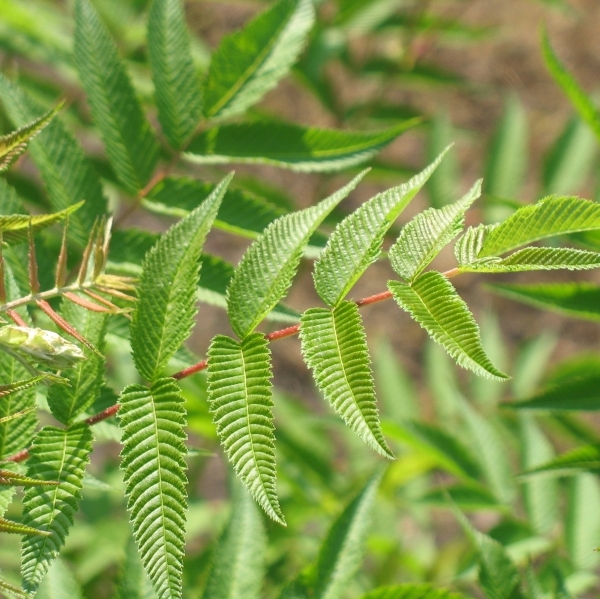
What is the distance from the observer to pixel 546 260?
2.73 feet

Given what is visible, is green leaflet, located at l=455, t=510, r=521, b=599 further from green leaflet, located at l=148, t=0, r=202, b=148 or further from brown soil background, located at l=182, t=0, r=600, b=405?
brown soil background, located at l=182, t=0, r=600, b=405

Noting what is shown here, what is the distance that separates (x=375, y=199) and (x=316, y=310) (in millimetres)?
156

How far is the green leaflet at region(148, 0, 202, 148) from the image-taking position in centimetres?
122

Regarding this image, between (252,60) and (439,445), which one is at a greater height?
(252,60)

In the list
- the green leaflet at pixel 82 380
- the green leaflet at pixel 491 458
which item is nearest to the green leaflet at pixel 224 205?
the green leaflet at pixel 82 380

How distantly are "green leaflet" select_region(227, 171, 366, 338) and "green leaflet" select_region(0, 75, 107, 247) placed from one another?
0.41 m

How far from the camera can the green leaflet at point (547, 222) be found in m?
0.84

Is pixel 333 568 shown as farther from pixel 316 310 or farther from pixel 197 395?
pixel 197 395

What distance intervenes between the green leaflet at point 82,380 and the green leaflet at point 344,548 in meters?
0.46

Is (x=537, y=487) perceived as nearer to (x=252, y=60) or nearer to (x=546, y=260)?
(x=546, y=260)

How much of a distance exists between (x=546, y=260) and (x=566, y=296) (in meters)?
0.38

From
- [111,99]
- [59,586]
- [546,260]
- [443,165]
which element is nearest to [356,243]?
[546,260]

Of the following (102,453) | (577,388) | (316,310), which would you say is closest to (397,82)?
(577,388)

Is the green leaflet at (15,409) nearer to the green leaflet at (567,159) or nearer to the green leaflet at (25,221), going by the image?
the green leaflet at (25,221)
